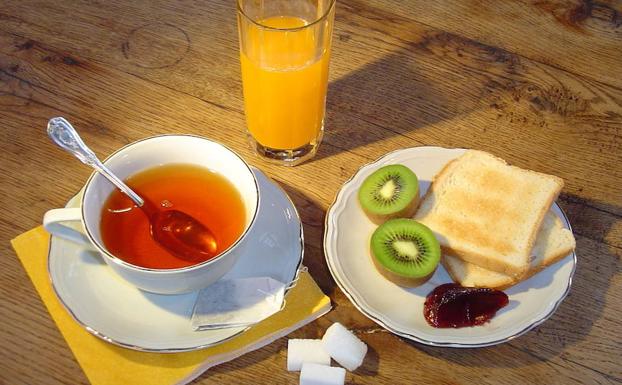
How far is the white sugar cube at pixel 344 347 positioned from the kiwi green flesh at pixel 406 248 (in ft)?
0.48

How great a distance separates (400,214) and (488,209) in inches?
7.2

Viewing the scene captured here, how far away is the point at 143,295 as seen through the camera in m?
1.10

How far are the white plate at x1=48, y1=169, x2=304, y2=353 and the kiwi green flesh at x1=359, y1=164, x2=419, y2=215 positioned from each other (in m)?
0.16

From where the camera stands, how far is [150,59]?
159 cm

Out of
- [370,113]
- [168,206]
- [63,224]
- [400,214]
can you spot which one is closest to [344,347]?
[400,214]

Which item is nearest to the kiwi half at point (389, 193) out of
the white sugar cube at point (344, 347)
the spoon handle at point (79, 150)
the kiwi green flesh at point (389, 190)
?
the kiwi green flesh at point (389, 190)

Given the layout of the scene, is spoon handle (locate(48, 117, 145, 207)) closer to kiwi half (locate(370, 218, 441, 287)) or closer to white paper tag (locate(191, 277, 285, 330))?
white paper tag (locate(191, 277, 285, 330))

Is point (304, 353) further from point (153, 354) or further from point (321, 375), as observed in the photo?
point (153, 354)

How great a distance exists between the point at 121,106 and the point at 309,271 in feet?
2.06

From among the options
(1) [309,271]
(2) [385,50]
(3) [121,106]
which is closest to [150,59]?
(3) [121,106]

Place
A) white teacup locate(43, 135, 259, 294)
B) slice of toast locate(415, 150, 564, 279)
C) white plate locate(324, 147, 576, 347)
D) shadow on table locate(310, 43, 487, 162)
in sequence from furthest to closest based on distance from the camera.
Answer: shadow on table locate(310, 43, 487, 162), slice of toast locate(415, 150, 564, 279), white plate locate(324, 147, 576, 347), white teacup locate(43, 135, 259, 294)

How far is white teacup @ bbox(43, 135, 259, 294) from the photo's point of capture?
994mm

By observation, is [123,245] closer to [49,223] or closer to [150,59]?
[49,223]

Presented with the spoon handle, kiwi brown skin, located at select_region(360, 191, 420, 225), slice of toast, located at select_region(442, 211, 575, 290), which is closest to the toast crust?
slice of toast, located at select_region(442, 211, 575, 290)
